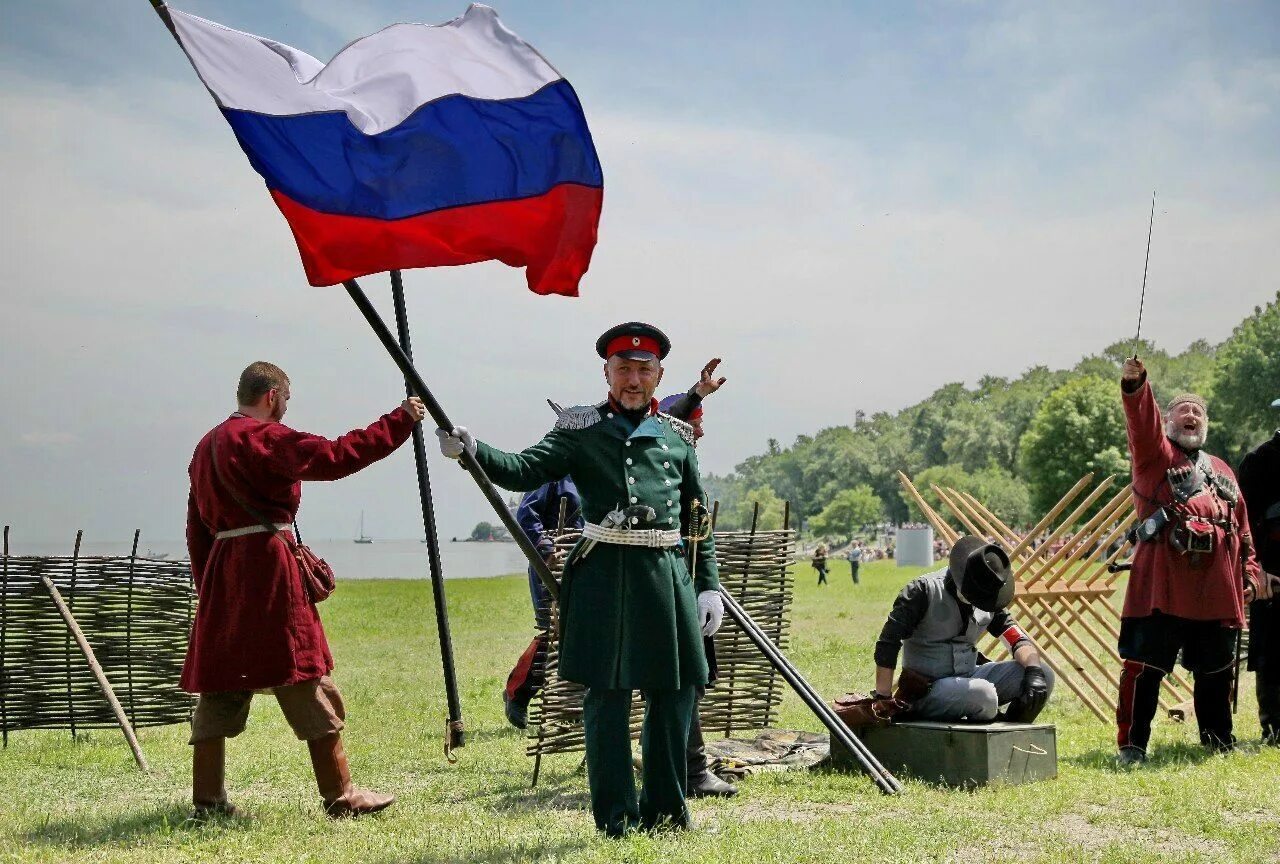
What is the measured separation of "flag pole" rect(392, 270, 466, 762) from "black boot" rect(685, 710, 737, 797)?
120cm

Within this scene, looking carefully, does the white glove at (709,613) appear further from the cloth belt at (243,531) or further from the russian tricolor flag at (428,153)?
the cloth belt at (243,531)

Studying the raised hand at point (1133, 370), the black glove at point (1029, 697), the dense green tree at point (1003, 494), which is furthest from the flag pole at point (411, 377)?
the dense green tree at point (1003, 494)

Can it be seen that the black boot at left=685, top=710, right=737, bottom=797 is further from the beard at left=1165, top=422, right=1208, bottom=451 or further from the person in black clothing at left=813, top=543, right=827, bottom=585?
the person in black clothing at left=813, top=543, right=827, bottom=585

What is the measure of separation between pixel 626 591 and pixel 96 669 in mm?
3916

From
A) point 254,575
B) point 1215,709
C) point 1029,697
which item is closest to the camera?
point 254,575

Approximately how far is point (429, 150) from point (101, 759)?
4.33m

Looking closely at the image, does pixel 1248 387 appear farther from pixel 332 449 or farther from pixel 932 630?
pixel 332 449

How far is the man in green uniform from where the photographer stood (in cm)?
515

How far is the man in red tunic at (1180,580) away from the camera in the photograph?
24.1 feet

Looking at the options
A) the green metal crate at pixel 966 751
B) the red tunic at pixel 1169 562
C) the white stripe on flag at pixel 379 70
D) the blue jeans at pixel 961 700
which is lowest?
the green metal crate at pixel 966 751

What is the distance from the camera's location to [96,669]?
7.50m

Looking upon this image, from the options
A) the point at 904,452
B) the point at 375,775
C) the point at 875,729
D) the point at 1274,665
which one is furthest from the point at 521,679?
the point at 904,452

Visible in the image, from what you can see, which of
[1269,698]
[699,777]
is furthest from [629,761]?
[1269,698]

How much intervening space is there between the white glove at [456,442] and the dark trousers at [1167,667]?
4.36 metres
